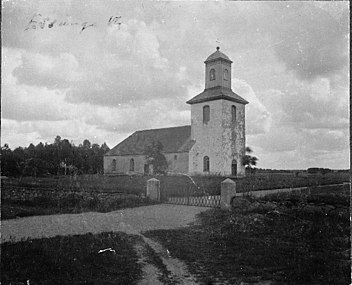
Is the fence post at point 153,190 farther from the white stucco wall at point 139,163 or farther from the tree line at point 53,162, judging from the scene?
the tree line at point 53,162

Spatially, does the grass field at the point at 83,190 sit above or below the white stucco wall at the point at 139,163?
below

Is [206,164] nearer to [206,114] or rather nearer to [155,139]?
[206,114]

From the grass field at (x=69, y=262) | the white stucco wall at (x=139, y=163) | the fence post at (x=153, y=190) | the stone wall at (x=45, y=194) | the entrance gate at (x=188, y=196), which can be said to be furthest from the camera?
the entrance gate at (x=188, y=196)

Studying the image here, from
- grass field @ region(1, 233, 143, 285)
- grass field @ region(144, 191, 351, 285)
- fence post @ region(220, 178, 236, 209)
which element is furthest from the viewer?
fence post @ region(220, 178, 236, 209)

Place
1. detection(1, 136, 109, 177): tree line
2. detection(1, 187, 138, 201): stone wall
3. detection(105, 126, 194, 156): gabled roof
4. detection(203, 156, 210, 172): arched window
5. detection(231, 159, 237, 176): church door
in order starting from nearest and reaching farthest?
1. detection(1, 136, 109, 177): tree line
2. detection(105, 126, 194, 156): gabled roof
3. detection(1, 187, 138, 201): stone wall
4. detection(203, 156, 210, 172): arched window
5. detection(231, 159, 237, 176): church door

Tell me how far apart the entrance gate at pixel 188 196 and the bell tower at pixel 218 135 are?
1.09 metres

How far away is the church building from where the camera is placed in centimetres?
1294

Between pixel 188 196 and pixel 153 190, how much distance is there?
1622 millimetres

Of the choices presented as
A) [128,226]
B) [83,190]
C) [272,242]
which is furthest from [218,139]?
[272,242]

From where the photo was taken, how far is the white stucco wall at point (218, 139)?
1578 cm

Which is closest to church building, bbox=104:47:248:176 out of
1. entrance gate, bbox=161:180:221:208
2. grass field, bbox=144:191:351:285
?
entrance gate, bbox=161:180:221:208

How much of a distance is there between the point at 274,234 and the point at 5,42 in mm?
7321

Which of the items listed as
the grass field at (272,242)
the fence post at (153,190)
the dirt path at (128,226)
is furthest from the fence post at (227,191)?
the fence post at (153,190)

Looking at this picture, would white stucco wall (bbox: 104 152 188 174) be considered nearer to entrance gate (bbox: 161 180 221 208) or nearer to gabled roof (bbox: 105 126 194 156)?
gabled roof (bbox: 105 126 194 156)
